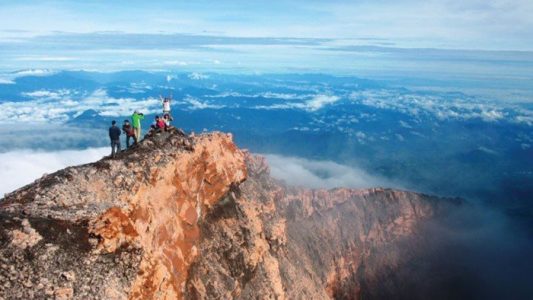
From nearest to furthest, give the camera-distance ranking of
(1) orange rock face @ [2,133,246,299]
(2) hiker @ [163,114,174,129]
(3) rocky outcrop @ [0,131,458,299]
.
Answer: (3) rocky outcrop @ [0,131,458,299] → (1) orange rock face @ [2,133,246,299] → (2) hiker @ [163,114,174,129]

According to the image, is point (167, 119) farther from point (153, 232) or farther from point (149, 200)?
point (153, 232)

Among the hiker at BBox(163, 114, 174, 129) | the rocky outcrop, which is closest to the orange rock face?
the rocky outcrop

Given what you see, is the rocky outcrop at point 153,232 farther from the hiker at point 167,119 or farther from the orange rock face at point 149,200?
the hiker at point 167,119

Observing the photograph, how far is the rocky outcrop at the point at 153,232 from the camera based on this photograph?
18.8 m

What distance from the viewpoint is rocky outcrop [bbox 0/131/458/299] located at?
18844mm

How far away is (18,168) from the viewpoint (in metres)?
198

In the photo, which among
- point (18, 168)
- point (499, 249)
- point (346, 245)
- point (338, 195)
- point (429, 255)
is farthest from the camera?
point (18, 168)

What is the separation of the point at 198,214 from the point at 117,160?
27.9 ft

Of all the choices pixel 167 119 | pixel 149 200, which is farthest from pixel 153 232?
pixel 167 119

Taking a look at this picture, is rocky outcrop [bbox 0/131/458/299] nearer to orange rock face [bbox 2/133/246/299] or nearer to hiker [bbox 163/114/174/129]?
orange rock face [bbox 2/133/246/299]

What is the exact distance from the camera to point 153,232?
1043 inches

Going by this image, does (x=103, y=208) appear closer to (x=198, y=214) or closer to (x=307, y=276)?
(x=198, y=214)

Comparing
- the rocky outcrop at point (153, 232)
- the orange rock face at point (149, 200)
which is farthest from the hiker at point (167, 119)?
the orange rock face at point (149, 200)

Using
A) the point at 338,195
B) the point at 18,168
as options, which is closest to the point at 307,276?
the point at 338,195
